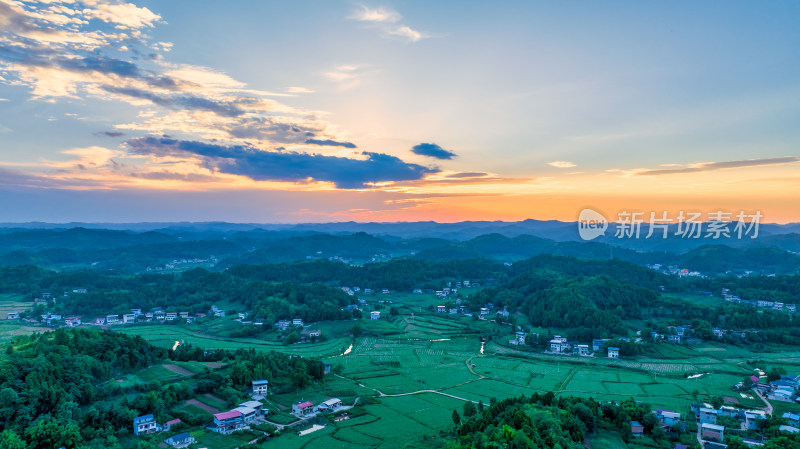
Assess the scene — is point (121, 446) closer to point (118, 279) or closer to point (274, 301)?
point (274, 301)

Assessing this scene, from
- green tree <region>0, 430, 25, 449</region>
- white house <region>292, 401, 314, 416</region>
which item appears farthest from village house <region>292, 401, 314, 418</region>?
green tree <region>0, 430, 25, 449</region>

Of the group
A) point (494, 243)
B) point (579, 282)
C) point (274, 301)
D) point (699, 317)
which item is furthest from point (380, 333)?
point (494, 243)

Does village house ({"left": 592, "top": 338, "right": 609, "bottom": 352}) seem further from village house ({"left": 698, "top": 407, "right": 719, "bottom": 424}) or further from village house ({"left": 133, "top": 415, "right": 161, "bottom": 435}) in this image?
village house ({"left": 133, "top": 415, "right": 161, "bottom": 435})

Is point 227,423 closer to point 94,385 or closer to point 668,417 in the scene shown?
point 94,385

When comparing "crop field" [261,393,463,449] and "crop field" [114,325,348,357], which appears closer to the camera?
"crop field" [261,393,463,449]

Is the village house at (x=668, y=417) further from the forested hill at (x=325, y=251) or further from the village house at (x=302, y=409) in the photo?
the forested hill at (x=325, y=251)

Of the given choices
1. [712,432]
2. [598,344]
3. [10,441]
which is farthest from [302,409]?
[598,344]
